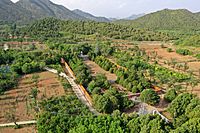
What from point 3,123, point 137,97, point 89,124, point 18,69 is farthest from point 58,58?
point 89,124

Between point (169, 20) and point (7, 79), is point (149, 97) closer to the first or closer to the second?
point (7, 79)

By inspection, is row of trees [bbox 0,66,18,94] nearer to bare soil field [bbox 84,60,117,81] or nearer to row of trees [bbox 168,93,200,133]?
bare soil field [bbox 84,60,117,81]

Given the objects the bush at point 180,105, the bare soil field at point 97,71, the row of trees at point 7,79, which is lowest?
the bare soil field at point 97,71

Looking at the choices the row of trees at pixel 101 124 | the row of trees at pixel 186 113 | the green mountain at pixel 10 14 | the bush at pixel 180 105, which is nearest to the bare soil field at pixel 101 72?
the bush at pixel 180 105

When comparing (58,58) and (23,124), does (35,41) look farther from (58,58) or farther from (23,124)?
(23,124)

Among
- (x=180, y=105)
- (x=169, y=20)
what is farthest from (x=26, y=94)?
(x=169, y=20)

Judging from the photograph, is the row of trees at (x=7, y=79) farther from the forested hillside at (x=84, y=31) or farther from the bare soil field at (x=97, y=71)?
the forested hillside at (x=84, y=31)

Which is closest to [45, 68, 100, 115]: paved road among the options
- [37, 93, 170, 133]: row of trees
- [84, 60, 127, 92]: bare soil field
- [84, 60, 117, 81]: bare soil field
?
[84, 60, 127, 92]: bare soil field
